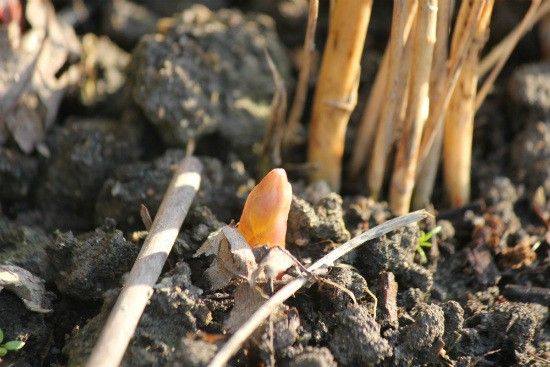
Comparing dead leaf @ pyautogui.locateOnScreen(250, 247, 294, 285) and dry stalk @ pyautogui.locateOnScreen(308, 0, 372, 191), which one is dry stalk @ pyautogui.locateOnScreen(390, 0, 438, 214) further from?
dead leaf @ pyautogui.locateOnScreen(250, 247, 294, 285)

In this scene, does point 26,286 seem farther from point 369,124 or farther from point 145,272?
point 369,124

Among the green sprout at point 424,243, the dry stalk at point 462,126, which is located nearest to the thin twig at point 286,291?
the green sprout at point 424,243

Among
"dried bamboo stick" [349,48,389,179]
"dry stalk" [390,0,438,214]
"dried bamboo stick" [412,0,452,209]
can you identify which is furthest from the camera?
"dried bamboo stick" [349,48,389,179]

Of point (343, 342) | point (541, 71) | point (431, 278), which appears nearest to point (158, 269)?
point (343, 342)

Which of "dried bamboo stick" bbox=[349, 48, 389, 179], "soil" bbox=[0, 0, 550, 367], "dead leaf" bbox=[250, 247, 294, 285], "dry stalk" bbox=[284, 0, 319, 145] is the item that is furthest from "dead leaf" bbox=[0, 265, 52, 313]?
"dried bamboo stick" bbox=[349, 48, 389, 179]

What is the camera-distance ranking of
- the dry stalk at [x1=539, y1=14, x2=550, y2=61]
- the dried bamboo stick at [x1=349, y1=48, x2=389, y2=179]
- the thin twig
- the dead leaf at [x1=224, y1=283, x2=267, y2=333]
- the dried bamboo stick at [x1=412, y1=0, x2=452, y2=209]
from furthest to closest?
the dry stalk at [x1=539, y1=14, x2=550, y2=61], the dried bamboo stick at [x1=349, y1=48, x2=389, y2=179], the dried bamboo stick at [x1=412, y1=0, x2=452, y2=209], the dead leaf at [x1=224, y1=283, x2=267, y2=333], the thin twig

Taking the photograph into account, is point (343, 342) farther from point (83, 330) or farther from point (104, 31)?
point (104, 31)

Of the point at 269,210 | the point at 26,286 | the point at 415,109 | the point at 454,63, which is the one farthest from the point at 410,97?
the point at 26,286
